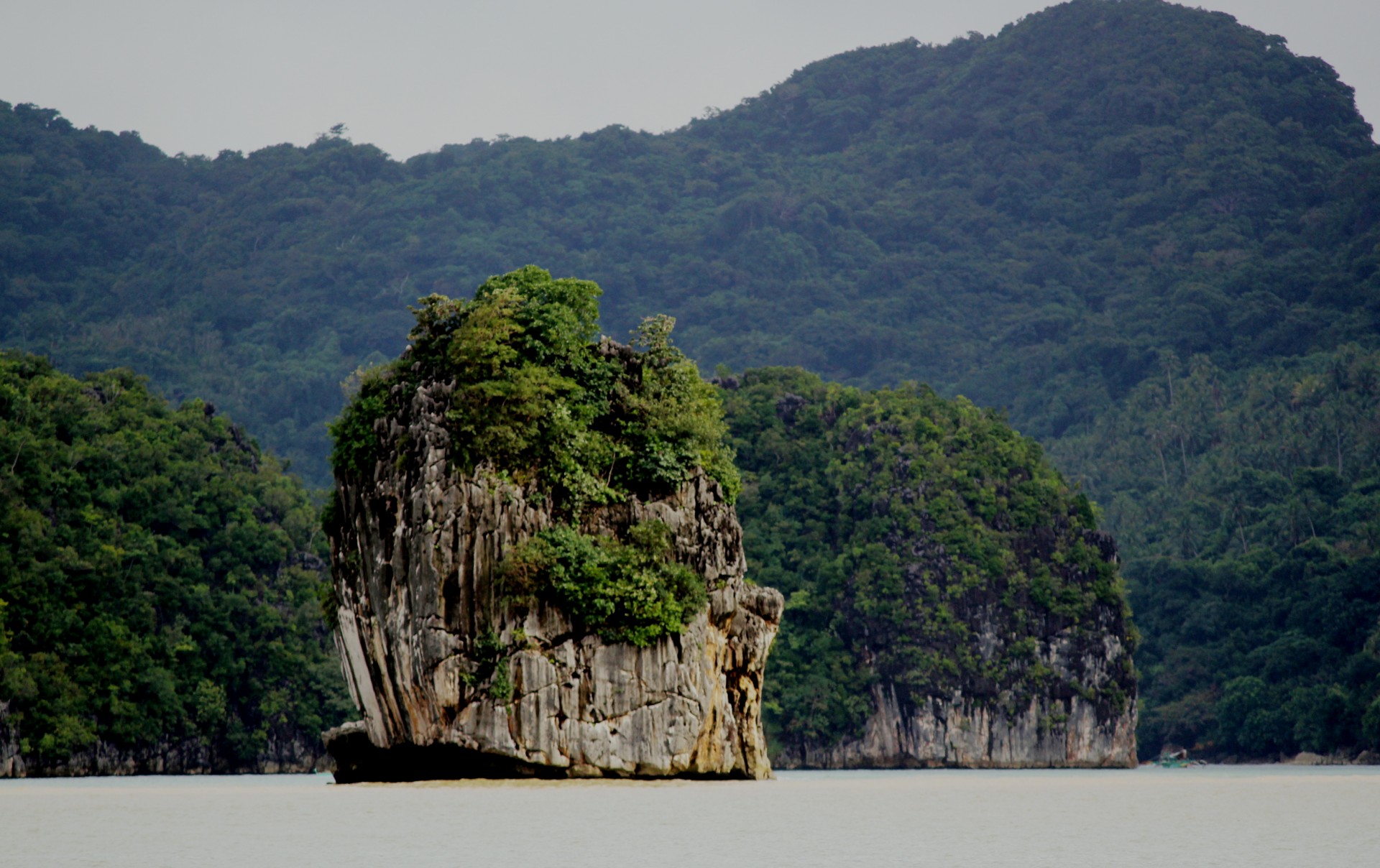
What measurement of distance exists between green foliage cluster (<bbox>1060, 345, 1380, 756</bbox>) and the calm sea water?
133 ft

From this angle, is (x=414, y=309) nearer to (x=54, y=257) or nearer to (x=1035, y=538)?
(x=1035, y=538)

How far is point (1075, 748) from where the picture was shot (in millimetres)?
73500

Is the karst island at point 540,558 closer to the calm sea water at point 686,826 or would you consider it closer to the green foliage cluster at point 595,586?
the green foliage cluster at point 595,586

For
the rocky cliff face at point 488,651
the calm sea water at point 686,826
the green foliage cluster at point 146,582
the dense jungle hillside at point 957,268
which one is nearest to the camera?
the calm sea water at point 686,826

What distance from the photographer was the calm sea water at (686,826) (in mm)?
21359

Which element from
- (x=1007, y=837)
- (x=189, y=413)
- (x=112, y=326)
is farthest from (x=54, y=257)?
(x=1007, y=837)

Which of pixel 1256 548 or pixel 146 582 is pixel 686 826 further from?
pixel 1256 548

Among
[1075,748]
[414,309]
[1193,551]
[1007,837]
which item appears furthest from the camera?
[1193,551]

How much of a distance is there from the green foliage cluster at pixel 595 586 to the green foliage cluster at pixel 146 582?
1035 inches

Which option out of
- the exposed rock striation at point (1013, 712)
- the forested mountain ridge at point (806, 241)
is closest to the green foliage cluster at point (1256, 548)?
the exposed rock striation at point (1013, 712)

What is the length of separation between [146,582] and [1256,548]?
55708 mm

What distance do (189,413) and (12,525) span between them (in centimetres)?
1763

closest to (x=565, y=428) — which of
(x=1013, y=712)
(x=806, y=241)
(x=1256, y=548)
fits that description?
(x=1013, y=712)

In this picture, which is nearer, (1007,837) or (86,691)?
(1007,837)
